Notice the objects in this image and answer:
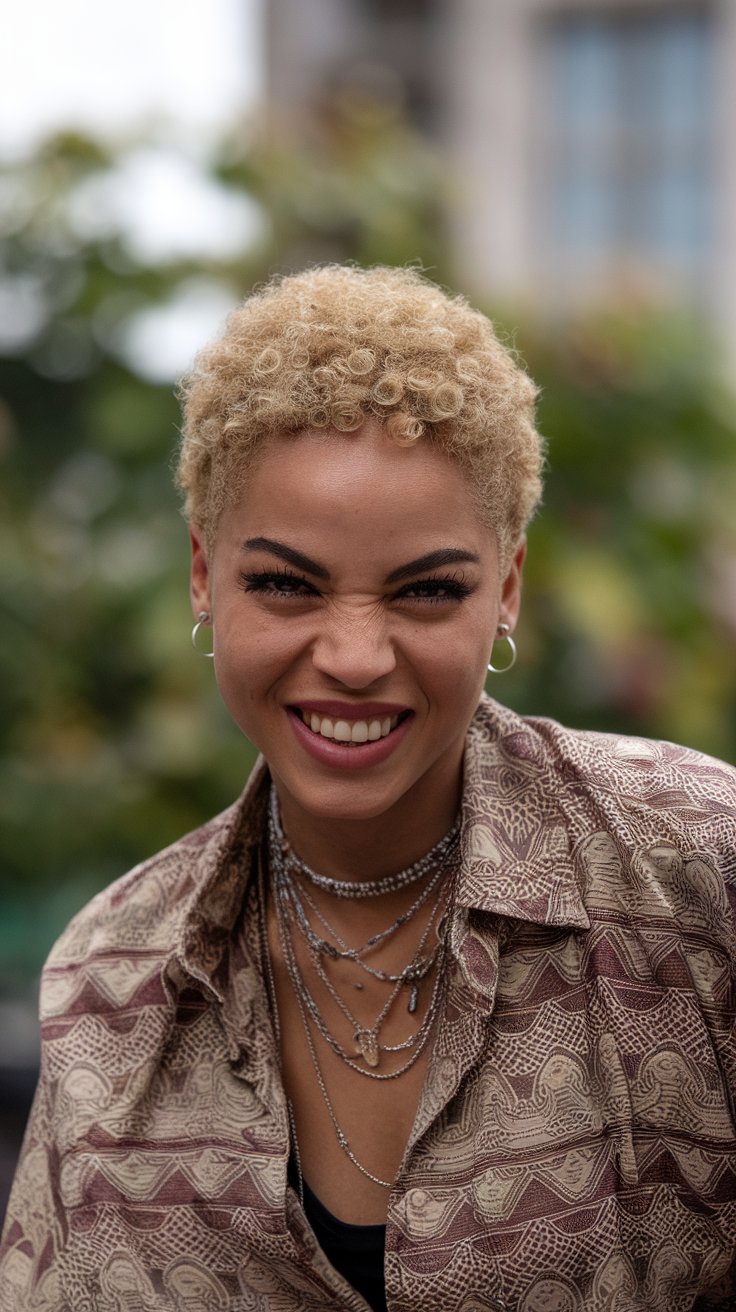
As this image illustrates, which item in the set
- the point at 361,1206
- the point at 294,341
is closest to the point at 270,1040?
the point at 361,1206

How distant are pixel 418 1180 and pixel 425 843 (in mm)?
366

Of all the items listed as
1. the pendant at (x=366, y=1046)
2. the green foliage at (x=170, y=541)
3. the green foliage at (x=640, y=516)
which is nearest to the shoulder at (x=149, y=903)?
the pendant at (x=366, y=1046)

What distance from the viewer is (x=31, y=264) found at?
367 centimetres

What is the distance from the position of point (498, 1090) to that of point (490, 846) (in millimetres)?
258

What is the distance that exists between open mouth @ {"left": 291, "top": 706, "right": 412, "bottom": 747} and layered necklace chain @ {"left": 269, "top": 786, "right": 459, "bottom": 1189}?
10.4 inches

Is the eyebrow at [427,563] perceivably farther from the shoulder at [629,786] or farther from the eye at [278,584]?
the shoulder at [629,786]

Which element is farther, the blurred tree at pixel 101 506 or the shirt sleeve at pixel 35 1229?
the blurred tree at pixel 101 506

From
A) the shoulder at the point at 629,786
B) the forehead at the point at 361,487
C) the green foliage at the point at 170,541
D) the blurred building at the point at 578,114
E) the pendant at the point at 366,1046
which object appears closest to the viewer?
the forehead at the point at 361,487

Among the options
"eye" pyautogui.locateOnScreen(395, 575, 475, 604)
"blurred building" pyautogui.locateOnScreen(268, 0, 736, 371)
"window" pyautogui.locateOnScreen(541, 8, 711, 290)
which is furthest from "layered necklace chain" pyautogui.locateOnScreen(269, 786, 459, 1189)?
"window" pyautogui.locateOnScreen(541, 8, 711, 290)

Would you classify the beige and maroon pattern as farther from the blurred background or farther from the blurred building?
the blurred building

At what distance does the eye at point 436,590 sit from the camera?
4.31ft

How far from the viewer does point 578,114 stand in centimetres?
621

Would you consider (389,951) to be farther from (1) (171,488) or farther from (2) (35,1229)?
(1) (171,488)

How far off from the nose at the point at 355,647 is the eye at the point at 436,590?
39 millimetres
